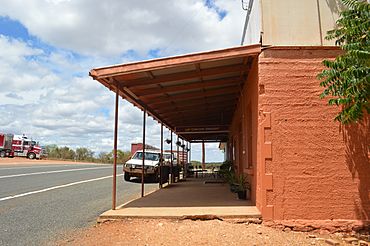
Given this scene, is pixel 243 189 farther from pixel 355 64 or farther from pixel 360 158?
pixel 355 64

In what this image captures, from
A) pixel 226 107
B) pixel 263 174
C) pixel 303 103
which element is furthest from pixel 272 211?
pixel 226 107

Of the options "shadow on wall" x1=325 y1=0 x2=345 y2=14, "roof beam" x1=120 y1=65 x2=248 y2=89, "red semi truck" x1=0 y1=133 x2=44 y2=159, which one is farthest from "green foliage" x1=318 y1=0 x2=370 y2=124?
"red semi truck" x1=0 y1=133 x2=44 y2=159

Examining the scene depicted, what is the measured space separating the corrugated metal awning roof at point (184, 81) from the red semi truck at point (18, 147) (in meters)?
36.8

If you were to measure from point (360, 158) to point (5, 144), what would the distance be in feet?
150

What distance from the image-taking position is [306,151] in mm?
6543

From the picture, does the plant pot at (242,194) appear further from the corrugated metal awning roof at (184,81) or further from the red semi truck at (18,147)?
the red semi truck at (18,147)

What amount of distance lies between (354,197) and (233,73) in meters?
4.16

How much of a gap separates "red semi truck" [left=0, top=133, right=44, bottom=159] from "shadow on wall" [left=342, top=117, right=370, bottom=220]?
145 feet

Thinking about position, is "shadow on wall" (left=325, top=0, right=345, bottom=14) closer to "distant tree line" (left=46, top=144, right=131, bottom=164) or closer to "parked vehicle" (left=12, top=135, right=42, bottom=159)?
Result: "parked vehicle" (left=12, top=135, right=42, bottom=159)

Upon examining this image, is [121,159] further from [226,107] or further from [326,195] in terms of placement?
[326,195]

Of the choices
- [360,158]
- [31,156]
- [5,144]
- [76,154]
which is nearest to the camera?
[360,158]

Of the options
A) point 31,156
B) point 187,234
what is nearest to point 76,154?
point 31,156

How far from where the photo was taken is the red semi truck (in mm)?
43856

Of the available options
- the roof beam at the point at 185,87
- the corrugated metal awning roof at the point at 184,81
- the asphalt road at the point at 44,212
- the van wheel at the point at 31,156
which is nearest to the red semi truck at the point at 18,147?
the van wheel at the point at 31,156
